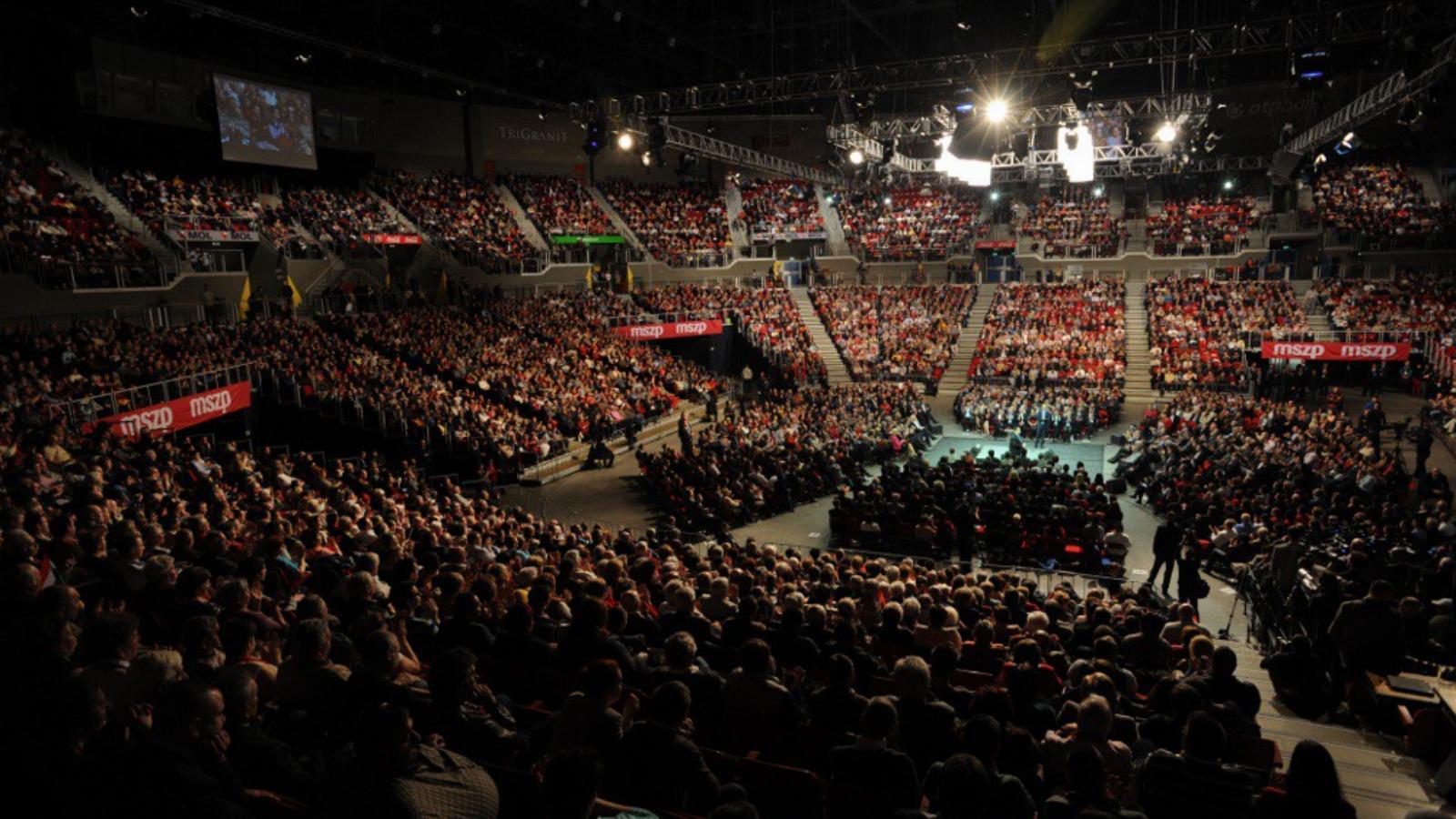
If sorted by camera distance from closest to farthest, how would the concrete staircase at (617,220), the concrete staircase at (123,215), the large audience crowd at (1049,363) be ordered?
the concrete staircase at (123,215) < the large audience crowd at (1049,363) < the concrete staircase at (617,220)

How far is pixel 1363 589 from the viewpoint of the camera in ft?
28.1

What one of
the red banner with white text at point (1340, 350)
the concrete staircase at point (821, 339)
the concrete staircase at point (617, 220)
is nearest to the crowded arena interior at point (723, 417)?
the red banner with white text at point (1340, 350)

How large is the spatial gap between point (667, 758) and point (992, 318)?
108 feet

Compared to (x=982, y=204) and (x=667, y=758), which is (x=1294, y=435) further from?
(x=982, y=204)

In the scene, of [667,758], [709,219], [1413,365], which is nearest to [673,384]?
[709,219]

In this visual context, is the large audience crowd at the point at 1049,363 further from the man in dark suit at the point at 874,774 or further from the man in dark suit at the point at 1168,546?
the man in dark suit at the point at 874,774

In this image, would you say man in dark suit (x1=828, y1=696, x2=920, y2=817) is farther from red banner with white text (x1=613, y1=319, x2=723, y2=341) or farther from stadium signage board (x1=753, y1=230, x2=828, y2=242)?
stadium signage board (x1=753, y1=230, x2=828, y2=242)

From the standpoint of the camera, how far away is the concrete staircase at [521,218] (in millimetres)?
36156

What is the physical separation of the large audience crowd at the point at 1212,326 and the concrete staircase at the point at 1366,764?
76.0 ft

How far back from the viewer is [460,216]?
34.2 m

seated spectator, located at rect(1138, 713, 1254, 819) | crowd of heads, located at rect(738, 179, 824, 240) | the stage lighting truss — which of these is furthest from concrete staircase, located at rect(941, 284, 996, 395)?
seated spectator, located at rect(1138, 713, 1254, 819)

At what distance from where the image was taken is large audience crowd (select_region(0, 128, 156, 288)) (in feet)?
62.0

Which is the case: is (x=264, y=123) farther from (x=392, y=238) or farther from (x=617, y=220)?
(x=617, y=220)

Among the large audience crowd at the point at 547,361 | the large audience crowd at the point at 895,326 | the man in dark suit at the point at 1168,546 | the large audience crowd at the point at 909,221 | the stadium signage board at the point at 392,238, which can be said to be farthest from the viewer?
the large audience crowd at the point at 909,221
